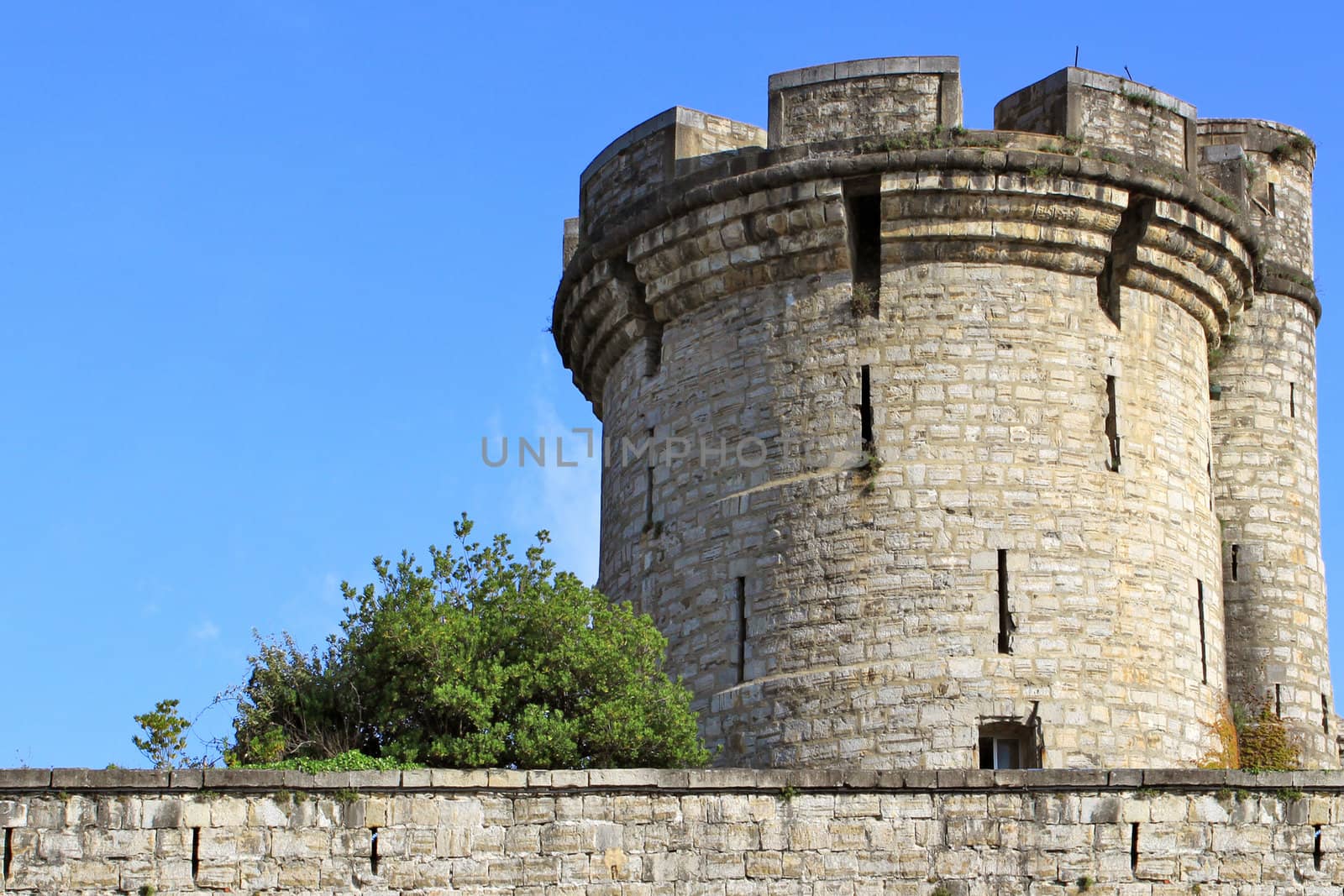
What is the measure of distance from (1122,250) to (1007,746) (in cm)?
485

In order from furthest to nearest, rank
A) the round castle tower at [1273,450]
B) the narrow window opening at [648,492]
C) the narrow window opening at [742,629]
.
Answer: the round castle tower at [1273,450], the narrow window opening at [648,492], the narrow window opening at [742,629]

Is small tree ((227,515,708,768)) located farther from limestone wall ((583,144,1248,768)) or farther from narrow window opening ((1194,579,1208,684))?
narrow window opening ((1194,579,1208,684))

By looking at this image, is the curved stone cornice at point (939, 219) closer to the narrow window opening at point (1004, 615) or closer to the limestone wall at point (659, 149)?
the limestone wall at point (659, 149)

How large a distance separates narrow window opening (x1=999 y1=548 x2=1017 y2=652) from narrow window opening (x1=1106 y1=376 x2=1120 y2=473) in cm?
153

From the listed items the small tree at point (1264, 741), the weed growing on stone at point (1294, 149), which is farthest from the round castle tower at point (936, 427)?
the weed growing on stone at point (1294, 149)

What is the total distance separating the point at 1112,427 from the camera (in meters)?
21.2

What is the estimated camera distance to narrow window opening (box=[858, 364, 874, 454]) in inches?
821

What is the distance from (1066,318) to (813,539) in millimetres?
3159

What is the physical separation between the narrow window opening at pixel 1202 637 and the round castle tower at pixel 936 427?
65 millimetres

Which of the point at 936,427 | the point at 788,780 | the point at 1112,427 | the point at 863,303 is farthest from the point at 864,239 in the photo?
the point at 788,780

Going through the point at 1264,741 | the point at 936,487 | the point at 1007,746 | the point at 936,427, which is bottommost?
the point at 1007,746

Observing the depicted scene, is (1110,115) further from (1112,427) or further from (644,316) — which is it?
(644,316)

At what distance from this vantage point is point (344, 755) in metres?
17.3

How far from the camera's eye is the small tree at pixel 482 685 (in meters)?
18.2
